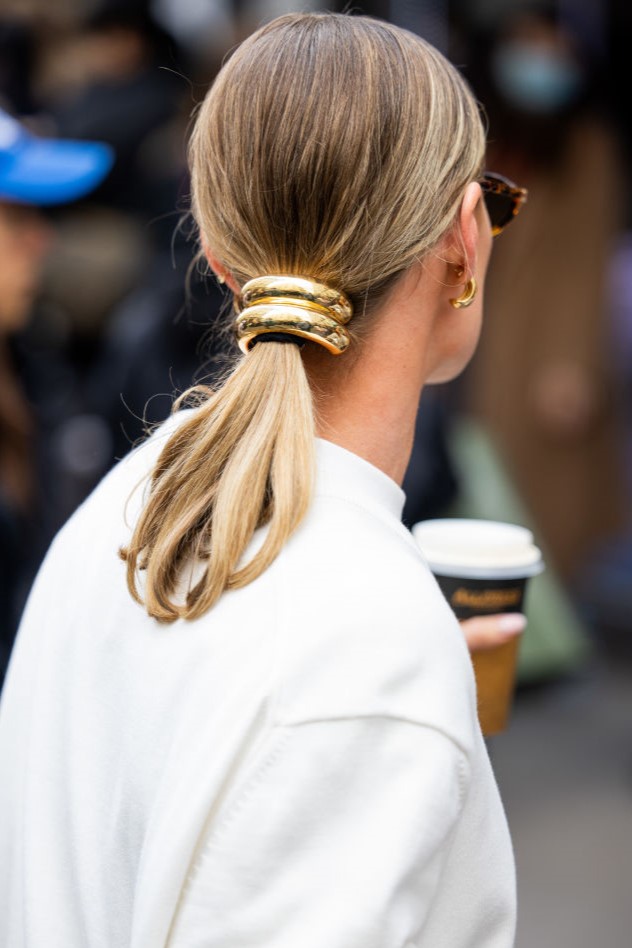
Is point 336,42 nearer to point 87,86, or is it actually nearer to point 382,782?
point 382,782

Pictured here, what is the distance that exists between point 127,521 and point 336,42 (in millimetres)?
540

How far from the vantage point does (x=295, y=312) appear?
106 cm

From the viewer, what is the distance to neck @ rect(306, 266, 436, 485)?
1.15m

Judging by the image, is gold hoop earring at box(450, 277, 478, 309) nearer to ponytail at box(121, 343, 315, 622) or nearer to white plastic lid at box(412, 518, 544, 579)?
ponytail at box(121, 343, 315, 622)

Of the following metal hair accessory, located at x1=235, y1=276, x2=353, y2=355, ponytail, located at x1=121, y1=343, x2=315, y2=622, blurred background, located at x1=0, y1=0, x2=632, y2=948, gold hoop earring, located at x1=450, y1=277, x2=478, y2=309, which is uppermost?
metal hair accessory, located at x1=235, y1=276, x2=353, y2=355

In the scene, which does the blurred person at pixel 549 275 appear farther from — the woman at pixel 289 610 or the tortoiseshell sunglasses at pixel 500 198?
the woman at pixel 289 610

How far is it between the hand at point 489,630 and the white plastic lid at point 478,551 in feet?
0.19

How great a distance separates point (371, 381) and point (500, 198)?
30cm

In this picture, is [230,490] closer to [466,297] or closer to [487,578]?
[466,297]

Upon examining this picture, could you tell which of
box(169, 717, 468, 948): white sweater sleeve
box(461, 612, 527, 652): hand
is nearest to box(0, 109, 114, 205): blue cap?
box(461, 612, 527, 652): hand

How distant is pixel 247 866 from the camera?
0.91 metres

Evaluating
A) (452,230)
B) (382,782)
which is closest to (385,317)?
(452,230)

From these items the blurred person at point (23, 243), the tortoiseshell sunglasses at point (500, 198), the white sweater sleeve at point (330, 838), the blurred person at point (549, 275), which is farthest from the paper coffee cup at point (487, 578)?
the blurred person at point (549, 275)

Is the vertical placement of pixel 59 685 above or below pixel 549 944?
above
